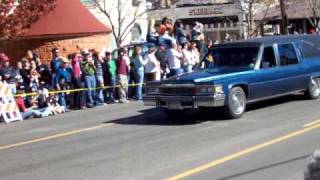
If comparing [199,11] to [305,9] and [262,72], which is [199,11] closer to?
[305,9]

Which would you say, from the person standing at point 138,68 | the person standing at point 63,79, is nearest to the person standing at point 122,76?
the person standing at point 138,68

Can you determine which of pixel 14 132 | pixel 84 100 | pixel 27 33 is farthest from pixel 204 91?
pixel 27 33

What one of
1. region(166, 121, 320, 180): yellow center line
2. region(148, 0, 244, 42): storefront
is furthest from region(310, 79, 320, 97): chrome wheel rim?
region(148, 0, 244, 42): storefront

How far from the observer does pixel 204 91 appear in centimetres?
1296

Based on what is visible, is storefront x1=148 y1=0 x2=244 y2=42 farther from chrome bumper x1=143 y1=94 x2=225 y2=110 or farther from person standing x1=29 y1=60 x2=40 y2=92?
chrome bumper x1=143 y1=94 x2=225 y2=110

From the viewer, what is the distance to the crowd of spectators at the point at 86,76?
17.6 meters

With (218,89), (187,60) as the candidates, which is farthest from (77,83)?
(218,89)

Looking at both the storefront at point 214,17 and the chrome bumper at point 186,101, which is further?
the storefront at point 214,17

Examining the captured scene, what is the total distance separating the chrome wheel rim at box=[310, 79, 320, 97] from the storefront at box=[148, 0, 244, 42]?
1321 inches

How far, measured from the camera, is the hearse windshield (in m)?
14.3

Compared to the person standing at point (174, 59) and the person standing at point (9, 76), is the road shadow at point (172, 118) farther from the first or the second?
the person standing at point (174, 59)

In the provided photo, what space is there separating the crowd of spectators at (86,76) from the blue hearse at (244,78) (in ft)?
15.3

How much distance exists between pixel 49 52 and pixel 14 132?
12375mm

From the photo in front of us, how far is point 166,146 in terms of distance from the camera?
33.7 ft
